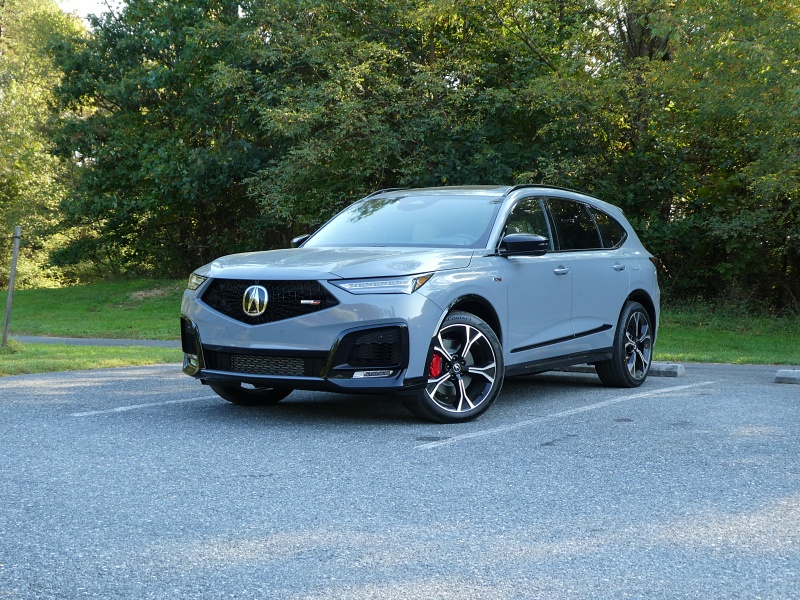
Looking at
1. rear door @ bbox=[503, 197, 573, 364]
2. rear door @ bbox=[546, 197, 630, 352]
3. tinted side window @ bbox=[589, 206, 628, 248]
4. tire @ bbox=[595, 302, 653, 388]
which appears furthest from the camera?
tinted side window @ bbox=[589, 206, 628, 248]

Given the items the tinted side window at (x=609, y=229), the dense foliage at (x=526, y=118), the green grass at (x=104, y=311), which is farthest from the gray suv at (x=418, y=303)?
the green grass at (x=104, y=311)

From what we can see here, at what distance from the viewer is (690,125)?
2256 cm

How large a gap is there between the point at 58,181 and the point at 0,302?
43.9ft

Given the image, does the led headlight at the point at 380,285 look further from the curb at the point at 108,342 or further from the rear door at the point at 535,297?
the curb at the point at 108,342

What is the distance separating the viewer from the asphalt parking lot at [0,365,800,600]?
368cm

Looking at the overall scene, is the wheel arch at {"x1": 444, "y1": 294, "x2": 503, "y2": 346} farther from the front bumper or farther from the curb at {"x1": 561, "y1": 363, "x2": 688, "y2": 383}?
the curb at {"x1": 561, "y1": 363, "x2": 688, "y2": 383}

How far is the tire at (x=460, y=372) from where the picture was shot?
7.03 m

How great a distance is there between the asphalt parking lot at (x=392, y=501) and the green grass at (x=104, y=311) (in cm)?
1272

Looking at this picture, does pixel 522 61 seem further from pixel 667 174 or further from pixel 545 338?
pixel 545 338

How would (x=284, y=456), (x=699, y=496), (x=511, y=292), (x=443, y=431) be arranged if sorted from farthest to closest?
1. (x=511, y=292)
2. (x=443, y=431)
3. (x=284, y=456)
4. (x=699, y=496)

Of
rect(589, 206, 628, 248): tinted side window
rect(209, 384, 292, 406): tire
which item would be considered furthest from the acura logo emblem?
rect(589, 206, 628, 248): tinted side window

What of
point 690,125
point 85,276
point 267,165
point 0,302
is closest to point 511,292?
point 690,125

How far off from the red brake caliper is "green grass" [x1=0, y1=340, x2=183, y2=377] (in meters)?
5.42

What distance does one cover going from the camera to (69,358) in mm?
12211
